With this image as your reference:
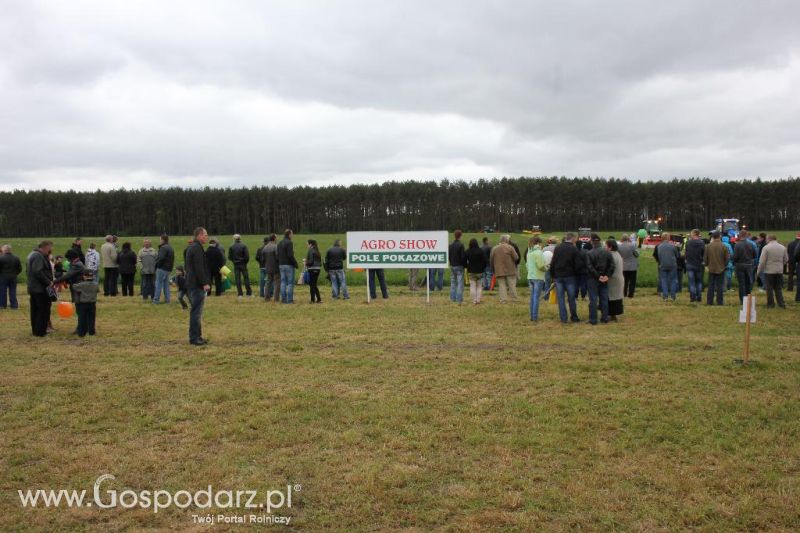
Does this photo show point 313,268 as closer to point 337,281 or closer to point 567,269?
point 337,281

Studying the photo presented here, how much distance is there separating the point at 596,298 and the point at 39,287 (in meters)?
12.1

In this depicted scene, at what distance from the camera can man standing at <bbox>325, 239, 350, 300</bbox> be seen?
19.0 m

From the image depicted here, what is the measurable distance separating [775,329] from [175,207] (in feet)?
389

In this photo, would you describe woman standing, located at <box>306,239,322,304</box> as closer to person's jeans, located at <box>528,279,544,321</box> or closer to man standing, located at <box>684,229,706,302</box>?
person's jeans, located at <box>528,279,544,321</box>

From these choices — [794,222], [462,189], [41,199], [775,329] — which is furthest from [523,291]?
[41,199]

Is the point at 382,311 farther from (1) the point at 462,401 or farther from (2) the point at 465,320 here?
(1) the point at 462,401

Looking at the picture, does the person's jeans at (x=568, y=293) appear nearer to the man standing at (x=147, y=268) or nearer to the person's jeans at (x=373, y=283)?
the person's jeans at (x=373, y=283)

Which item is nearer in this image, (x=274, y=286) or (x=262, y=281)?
(x=274, y=286)

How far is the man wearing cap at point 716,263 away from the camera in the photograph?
16641mm

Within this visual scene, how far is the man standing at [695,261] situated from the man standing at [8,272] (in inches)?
748

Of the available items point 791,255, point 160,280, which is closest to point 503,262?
point 791,255

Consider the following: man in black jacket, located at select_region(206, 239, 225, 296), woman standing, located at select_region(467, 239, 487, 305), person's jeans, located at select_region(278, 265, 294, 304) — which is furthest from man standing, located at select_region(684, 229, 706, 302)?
man in black jacket, located at select_region(206, 239, 225, 296)

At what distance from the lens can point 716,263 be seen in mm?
16781

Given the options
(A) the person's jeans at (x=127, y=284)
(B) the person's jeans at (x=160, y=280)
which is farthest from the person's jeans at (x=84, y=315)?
(A) the person's jeans at (x=127, y=284)
